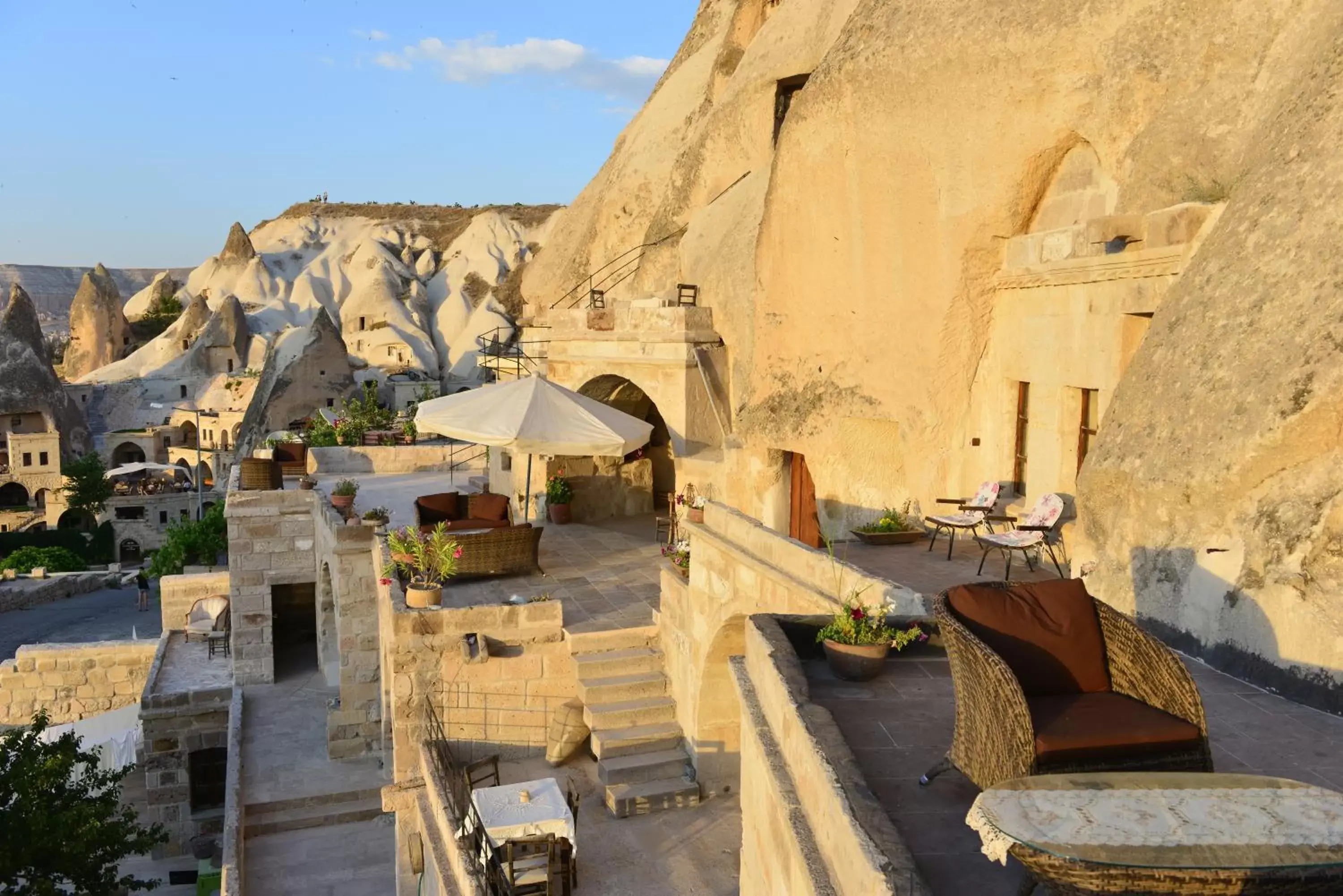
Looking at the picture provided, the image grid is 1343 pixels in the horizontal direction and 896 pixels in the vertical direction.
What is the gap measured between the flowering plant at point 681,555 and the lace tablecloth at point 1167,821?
7550 millimetres

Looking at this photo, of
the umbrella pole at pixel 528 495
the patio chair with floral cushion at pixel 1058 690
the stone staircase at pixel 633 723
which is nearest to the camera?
the patio chair with floral cushion at pixel 1058 690

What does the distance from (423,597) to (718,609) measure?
3.37m

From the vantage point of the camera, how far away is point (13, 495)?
4538 cm

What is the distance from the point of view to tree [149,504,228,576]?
1046 inches

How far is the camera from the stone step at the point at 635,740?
10.2 metres

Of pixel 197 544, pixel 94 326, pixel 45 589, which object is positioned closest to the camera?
pixel 197 544

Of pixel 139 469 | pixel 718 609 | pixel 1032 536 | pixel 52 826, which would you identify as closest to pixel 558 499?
pixel 718 609

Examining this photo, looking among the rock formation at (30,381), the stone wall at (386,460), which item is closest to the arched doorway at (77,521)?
the rock formation at (30,381)

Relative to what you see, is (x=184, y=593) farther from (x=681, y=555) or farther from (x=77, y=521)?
(x=77, y=521)

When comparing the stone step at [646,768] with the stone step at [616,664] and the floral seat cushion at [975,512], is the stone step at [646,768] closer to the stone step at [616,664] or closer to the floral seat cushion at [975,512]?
the stone step at [616,664]

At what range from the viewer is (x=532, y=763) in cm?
1101

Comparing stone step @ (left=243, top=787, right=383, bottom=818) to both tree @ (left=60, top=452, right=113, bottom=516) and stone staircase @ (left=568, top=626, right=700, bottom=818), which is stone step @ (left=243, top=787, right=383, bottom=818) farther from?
tree @ (left=60, top=452, right=113, bottom=516)

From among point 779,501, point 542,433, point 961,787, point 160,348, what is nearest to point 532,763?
point 542,433

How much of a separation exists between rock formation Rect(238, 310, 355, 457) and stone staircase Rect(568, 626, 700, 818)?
35.7 m
